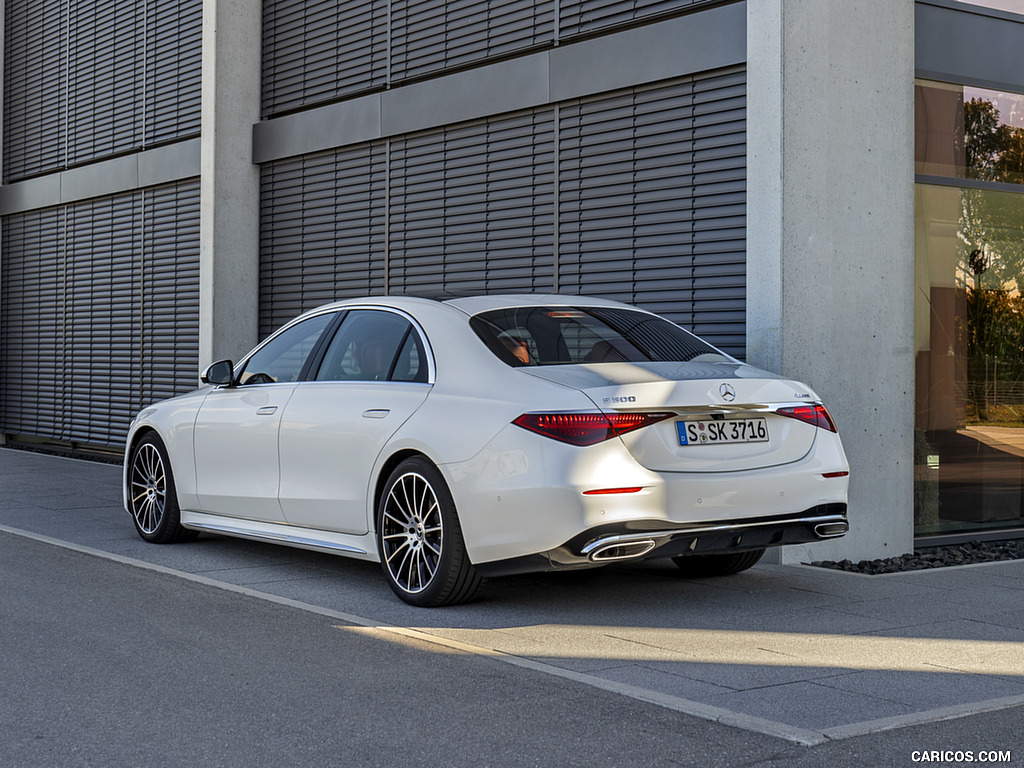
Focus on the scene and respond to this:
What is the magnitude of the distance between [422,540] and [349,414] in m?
0.88

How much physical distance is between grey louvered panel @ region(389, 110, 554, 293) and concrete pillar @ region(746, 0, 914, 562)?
258 cm

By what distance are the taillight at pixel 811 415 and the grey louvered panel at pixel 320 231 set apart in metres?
6.56

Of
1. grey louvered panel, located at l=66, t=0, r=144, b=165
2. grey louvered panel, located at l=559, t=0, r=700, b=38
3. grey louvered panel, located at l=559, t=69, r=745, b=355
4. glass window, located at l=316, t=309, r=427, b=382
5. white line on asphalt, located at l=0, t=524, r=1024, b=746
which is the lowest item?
white line on asphalt, located at l=0, t=524, r=1024, b=746

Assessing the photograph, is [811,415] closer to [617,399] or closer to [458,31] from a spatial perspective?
[617,399]

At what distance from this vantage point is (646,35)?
9.13 metres

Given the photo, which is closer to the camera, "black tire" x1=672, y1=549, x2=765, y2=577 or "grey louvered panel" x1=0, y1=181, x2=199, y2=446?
"black tire" x1=672, y1=549, x2=765, y2=577

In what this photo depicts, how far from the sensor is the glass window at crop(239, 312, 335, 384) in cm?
739

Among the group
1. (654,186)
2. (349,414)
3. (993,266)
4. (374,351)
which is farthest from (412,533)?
(993,266)

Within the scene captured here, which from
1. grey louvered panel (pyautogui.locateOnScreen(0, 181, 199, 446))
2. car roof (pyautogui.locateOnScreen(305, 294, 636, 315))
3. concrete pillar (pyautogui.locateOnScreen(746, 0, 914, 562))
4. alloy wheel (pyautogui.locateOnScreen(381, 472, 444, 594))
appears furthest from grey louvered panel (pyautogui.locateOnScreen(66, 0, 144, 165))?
alloy wheel (pyautogui.locateOnScreen(381, 472, 444, 594))

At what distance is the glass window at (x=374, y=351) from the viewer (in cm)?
653

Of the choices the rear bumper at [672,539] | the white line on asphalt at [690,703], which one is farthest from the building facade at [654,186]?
the white line on asphalt at [690,703]

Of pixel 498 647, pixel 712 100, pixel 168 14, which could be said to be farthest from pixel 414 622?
pixel 168 14

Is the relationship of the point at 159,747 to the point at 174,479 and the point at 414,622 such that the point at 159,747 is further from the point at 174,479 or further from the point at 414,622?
the point at 174,479

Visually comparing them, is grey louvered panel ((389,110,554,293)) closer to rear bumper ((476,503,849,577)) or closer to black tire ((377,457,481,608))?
black tire ((377,457,481,608))
